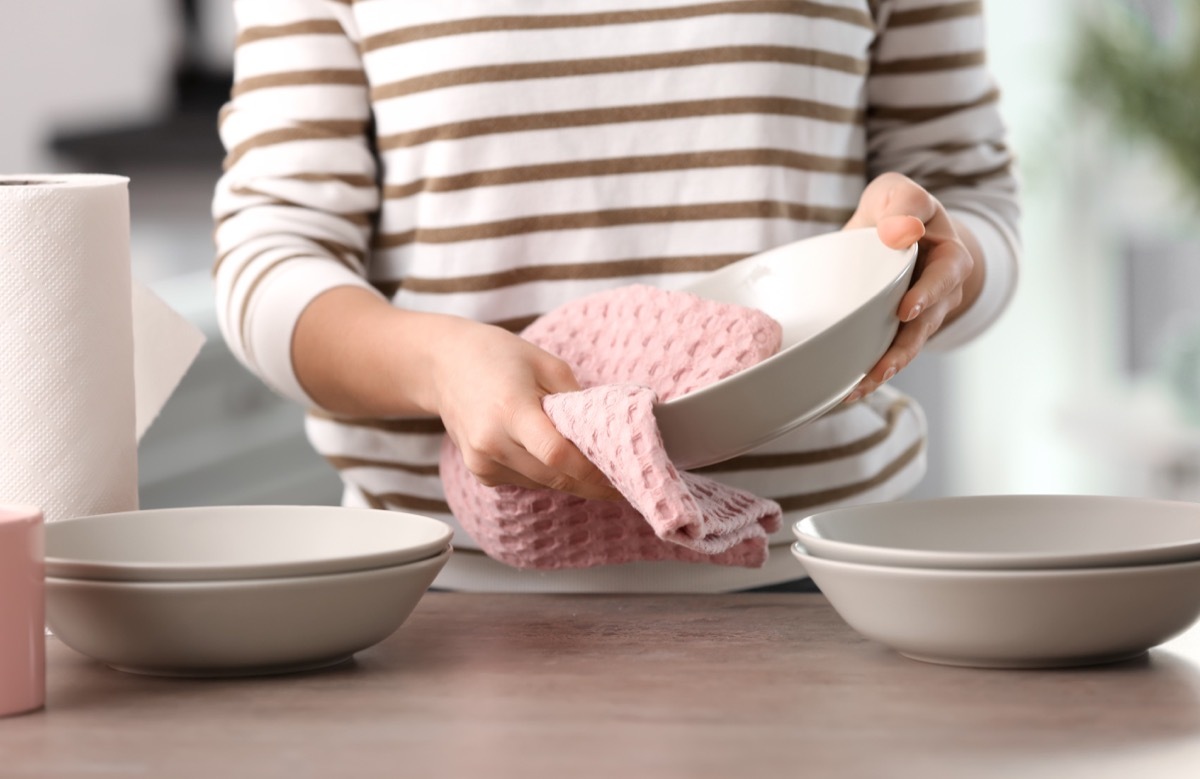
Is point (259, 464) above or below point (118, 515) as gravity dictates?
below

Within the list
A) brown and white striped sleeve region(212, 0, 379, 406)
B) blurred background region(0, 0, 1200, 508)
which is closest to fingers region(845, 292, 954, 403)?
brown and white striped sleeve region(212, 0, 379, 406)

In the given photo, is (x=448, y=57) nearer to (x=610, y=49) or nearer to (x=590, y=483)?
(x=610, y=49)

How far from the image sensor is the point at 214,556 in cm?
72

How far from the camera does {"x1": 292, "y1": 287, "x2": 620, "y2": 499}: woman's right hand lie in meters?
0.67

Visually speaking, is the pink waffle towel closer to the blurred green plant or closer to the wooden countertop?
the wooden countertop

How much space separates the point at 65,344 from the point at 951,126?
0.65 meters

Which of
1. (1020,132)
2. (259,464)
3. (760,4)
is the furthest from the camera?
(1020,132)

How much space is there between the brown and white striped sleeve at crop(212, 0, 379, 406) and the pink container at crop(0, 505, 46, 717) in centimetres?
37

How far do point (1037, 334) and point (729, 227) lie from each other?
2.72 m

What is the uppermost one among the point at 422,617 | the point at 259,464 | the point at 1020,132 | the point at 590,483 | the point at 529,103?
the point at 529,103

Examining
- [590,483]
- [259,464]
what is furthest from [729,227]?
[259,464]

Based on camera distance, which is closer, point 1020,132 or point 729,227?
point 729,227

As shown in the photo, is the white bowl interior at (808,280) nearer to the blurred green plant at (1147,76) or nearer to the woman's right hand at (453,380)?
the woman's right hand at (453,380)

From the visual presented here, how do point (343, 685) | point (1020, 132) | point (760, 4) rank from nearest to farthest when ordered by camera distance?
point (343, 685) < point (760, 4) < point (1020, 132)
